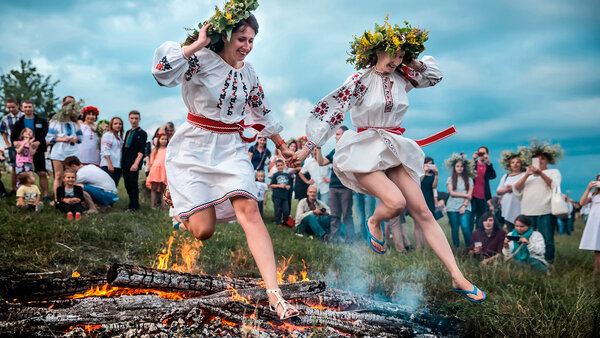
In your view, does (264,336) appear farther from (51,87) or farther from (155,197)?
(51,87)

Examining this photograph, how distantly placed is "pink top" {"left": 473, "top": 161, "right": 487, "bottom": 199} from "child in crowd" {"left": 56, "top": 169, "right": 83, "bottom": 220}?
777 centimetres

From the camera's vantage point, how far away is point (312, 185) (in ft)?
33.6

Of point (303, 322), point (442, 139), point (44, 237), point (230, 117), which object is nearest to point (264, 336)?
point (303, 322)

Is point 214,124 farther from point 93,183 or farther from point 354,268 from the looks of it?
point 93,183

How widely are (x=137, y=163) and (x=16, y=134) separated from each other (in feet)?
8.47

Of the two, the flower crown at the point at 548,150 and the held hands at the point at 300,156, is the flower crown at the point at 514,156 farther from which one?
the held hands at the point at 300,156

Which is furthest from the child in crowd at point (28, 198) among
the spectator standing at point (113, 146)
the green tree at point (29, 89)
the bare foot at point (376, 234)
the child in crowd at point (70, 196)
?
the green tree at point (29, 89)

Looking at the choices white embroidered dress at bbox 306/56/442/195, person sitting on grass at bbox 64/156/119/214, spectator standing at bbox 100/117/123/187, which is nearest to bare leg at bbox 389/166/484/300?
white embroidered dress at bbox 306/56/442/195

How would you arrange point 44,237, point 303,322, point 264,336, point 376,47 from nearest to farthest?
point 264,336 < point 303,322 < point 376,47 < point 44,237

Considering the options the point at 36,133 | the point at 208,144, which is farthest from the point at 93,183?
the point at 208,144

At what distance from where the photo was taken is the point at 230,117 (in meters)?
4.25

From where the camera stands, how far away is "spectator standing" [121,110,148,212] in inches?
395

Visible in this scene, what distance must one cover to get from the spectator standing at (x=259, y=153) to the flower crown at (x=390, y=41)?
6553mm

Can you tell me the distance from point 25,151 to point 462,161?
905 centimetres
